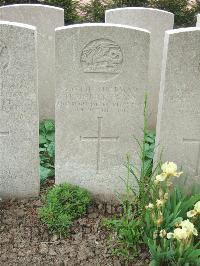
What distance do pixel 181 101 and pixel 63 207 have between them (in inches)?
50.5

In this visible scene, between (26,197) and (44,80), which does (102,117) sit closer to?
(26,197)

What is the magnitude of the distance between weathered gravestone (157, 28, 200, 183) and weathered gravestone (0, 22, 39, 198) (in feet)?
3.42

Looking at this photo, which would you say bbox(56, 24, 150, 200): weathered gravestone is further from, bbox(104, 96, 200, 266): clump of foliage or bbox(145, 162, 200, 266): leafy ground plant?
bbox(145, 162, 200, 266): leafy ground plant

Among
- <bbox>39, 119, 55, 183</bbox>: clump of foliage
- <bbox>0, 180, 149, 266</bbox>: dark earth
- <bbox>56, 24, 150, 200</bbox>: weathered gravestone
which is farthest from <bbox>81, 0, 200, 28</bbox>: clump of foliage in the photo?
<bbox>0, 180, 149, 266</bbox>: dark earth

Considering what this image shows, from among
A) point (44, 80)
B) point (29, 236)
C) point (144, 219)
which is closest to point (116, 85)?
point (144, 219)

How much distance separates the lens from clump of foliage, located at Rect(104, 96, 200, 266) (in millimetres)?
3299

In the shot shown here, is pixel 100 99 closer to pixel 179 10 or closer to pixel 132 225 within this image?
pixel 132 225

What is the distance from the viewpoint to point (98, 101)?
3.98 metres

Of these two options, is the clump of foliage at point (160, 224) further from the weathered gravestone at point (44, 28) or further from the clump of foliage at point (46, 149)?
the weathered gravestone at point (44, 28)

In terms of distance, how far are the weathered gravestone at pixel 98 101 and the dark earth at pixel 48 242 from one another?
13.6 inches

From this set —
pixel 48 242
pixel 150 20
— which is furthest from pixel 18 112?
pixel 150 20

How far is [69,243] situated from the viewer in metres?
3.84

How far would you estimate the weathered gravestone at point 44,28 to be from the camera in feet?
17.5

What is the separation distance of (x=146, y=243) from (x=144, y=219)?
0.18 metres
